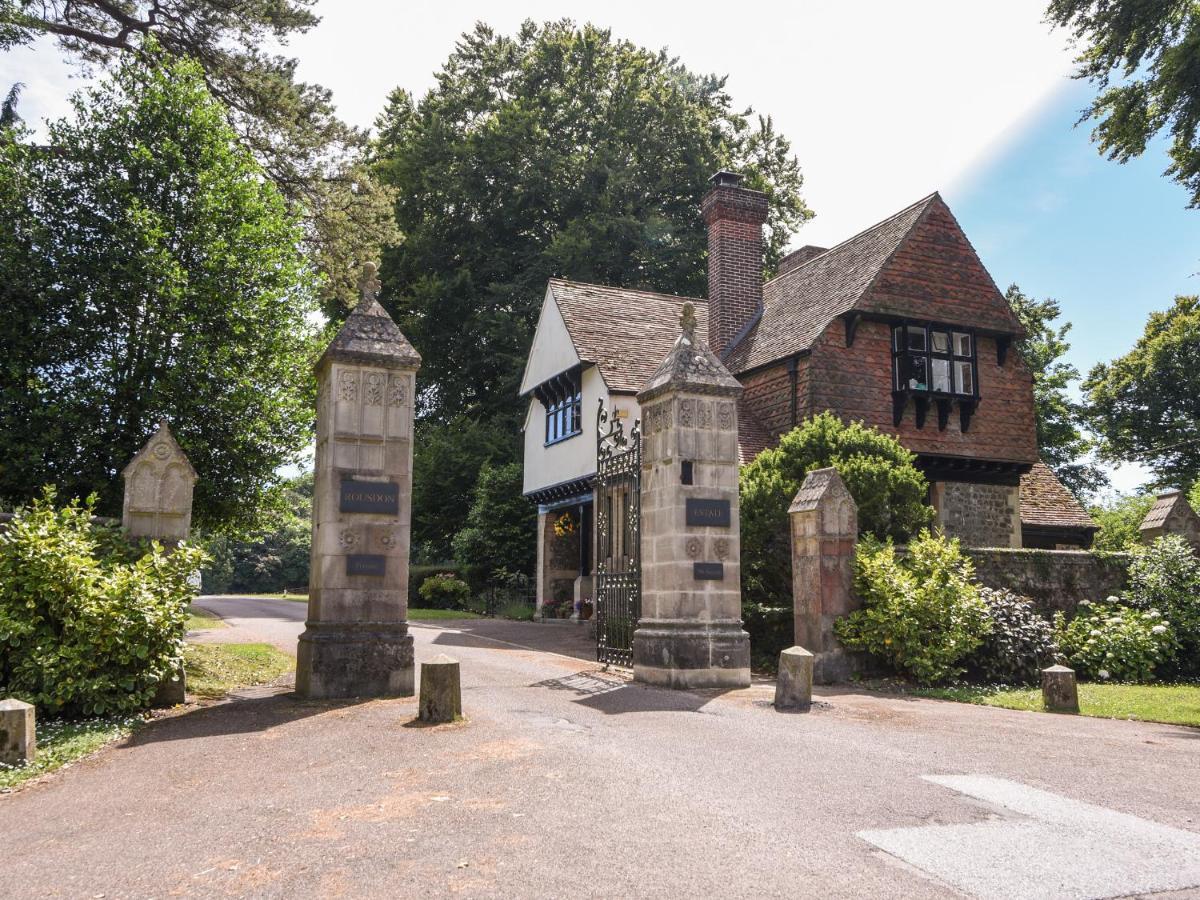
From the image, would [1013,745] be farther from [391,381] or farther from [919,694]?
[391,381]

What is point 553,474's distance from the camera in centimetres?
2562

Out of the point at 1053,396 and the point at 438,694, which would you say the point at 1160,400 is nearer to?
the point at 1053,396

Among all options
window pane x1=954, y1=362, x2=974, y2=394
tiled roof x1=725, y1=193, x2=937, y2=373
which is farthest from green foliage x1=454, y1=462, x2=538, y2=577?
window pane x1=954, y1=362, x2=974, y2=394

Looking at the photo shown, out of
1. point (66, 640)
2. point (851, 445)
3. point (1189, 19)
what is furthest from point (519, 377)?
point (66, 640)

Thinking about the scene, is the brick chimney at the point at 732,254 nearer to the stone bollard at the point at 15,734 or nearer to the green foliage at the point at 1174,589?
the green foliage at the point at 1174,589

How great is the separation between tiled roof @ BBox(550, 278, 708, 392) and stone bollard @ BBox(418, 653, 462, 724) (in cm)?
1389

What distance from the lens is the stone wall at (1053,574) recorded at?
1427 centimetres

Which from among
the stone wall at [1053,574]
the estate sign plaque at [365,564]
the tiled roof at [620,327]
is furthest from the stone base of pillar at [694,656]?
the tiled roof at [620,327]

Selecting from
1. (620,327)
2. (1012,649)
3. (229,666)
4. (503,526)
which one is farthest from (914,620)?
(503,526)

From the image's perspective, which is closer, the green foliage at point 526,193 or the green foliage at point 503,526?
the green foliage at point 503,526

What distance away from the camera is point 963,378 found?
21672 mm

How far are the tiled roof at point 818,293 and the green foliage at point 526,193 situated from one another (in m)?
10.6

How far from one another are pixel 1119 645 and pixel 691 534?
747 centimetres

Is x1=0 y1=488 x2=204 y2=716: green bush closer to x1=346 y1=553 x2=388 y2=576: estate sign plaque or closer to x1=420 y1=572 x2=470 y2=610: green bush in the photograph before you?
x1=346 y1=553 x2=388 y2=576: estate sign plaque
